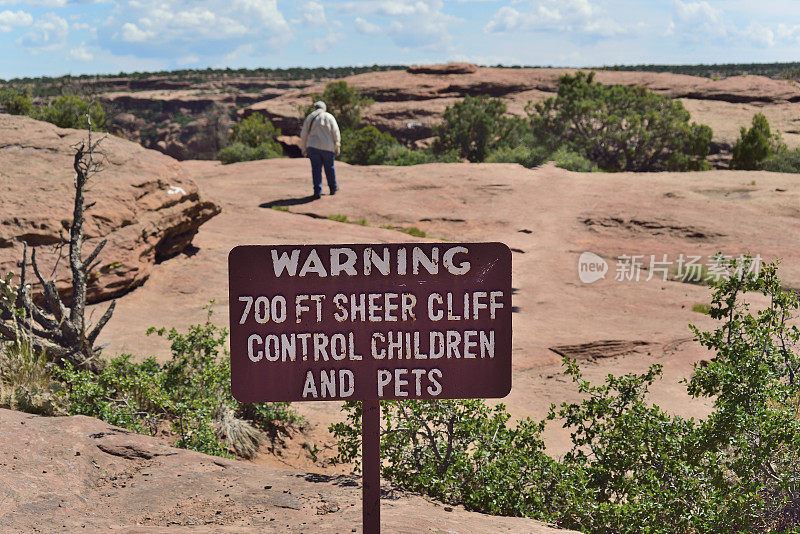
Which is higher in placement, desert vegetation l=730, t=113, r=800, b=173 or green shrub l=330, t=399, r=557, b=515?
desert vegetation l=730, t=113, r=800, b=173

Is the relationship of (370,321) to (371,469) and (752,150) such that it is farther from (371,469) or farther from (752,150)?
(752,150)

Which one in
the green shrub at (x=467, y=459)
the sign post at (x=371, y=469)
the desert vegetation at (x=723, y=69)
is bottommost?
the green shrub at (x=467, y=459)

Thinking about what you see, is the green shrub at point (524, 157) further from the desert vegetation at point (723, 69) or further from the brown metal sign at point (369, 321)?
the desert vegetation at point (723, 69)

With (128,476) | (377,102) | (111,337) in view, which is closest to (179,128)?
(377,102)

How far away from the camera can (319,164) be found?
15797 millimetres

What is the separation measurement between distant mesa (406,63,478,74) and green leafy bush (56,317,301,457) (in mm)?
40427

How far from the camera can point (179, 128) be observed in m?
59.0

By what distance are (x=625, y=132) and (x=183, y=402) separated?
23.2 m

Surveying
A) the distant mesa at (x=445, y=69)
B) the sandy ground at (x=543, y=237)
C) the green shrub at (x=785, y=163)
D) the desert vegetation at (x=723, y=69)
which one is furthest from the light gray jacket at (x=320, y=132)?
the desert vegetation at (x=723, y=69)

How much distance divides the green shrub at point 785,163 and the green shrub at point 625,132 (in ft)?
8.01

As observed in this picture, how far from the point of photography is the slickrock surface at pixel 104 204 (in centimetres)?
839

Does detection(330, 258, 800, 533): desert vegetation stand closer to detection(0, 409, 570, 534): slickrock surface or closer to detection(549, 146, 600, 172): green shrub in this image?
detection(0, 409, 570, 534): slickrock surface

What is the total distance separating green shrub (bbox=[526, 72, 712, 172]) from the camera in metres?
26.0

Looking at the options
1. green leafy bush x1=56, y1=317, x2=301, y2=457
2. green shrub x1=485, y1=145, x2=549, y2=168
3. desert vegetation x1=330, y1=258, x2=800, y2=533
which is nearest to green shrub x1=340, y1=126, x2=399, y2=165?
green shrub x1=485, y1=145, x2=549, y2=168
